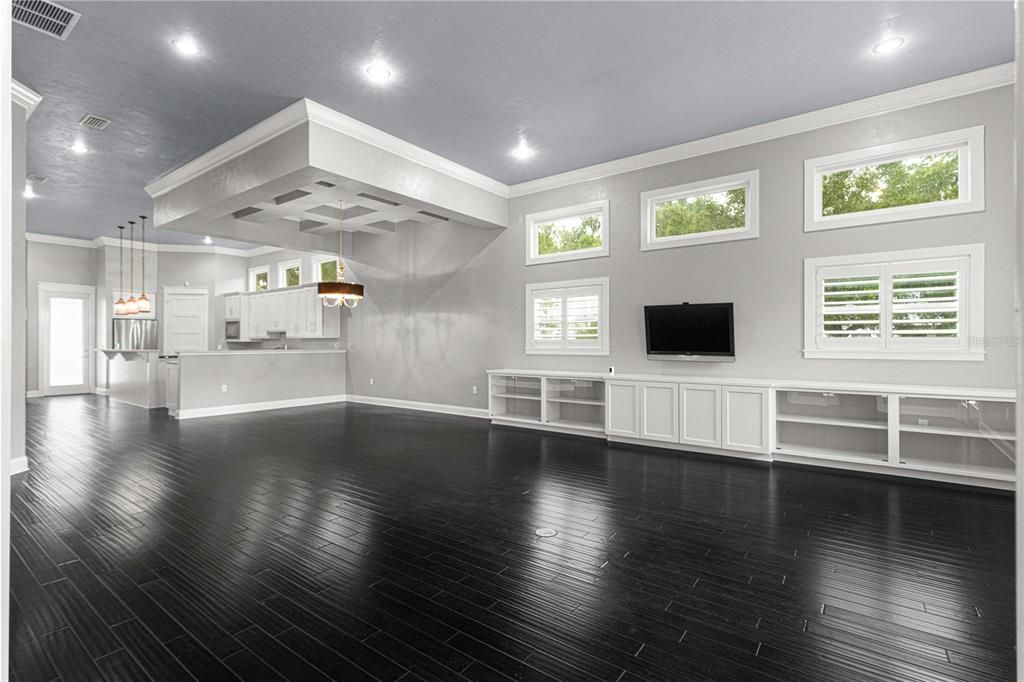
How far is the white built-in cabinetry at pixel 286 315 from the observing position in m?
10.0

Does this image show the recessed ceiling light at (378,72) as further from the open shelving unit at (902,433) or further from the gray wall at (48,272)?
the gray wall at (48,272)

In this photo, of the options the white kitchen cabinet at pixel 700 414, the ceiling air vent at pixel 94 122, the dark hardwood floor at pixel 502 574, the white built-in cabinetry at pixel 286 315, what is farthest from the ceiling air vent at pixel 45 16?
the white built-in cabinetry at pixel 286 315

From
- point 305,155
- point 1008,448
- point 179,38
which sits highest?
point 179,38

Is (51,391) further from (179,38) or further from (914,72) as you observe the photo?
(914,72)

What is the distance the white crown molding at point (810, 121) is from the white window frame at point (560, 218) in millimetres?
380

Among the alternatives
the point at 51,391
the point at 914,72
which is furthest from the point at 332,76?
the point at 51,391

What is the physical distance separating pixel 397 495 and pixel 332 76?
3.68 m

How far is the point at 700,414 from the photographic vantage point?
17.5 feet

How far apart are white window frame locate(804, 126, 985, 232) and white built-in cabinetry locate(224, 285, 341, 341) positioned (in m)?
8.59

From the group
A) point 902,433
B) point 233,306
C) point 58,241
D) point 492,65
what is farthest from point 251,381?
point 902,433

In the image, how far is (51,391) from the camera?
1039 cm

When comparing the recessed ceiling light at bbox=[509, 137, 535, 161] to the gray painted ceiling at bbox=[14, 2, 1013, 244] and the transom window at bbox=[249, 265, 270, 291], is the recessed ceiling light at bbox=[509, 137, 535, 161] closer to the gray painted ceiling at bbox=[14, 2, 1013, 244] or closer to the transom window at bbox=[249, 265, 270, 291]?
the gray painted ceiling at bbox=[14, 2, 1013, 244]

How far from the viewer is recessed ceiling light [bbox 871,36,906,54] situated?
3.84m

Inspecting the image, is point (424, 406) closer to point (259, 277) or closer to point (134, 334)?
point (259, 277)
